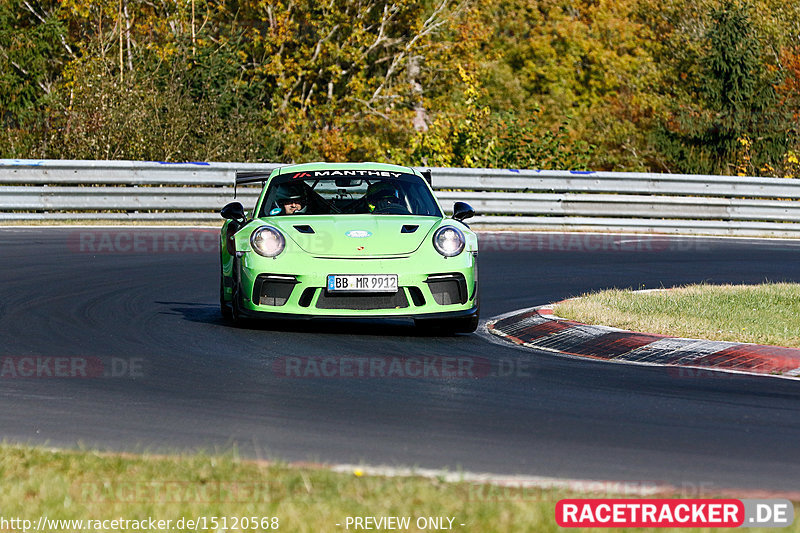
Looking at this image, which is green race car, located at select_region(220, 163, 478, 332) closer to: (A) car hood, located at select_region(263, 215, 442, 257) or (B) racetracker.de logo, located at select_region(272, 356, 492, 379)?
(A) car hood, located at select_region(263, 215, 442, 257)

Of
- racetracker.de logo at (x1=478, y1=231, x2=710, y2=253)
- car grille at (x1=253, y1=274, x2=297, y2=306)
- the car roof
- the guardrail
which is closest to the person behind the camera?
car grille at (x1=253, y1=274, x2=297, y2=306)

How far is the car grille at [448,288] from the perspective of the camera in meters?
9.91

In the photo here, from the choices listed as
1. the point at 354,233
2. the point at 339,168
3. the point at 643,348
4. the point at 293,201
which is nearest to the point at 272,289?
the point at 354,233

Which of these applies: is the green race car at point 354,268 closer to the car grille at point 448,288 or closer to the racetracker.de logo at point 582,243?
the car grille at point 448,288

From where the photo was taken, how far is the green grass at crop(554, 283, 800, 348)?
973cm

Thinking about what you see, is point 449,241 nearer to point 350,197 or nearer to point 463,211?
point 463,211

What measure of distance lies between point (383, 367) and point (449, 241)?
73.3 inches

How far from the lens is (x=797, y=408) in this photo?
7.17m

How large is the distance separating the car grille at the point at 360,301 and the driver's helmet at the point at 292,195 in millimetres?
1300

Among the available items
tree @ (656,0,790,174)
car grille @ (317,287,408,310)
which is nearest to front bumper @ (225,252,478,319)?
car grille @ (317,287,408,310)

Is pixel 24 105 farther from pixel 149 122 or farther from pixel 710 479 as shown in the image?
pixel 710 479

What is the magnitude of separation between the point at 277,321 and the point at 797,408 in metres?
4.90

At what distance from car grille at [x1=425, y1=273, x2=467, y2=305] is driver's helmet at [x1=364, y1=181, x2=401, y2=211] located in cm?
129

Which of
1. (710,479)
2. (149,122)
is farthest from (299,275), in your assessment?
(149,122)
